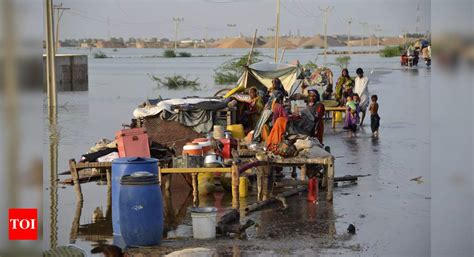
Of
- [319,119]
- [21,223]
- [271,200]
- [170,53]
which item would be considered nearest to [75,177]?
[271,200]

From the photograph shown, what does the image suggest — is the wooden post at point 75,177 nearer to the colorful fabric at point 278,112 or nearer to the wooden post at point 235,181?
the wooden post at point 235,181

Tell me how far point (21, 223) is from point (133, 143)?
765 cm

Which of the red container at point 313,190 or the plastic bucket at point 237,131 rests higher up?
the plastic bucket at point 237,131

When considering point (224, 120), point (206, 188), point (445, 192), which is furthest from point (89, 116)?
point (445, 192)

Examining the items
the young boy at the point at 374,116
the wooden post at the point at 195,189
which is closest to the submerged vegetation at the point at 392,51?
the young boy at the point at 374,116

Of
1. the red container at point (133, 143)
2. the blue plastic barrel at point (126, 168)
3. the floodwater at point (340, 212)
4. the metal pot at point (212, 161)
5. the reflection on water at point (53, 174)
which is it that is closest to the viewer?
the floodwater at point (340, 212)

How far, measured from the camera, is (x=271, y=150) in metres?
12.3

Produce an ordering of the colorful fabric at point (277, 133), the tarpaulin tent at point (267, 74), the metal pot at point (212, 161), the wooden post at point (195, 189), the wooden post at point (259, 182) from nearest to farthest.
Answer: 1. the metal pot at point (212, 161)
2. the wooden post at point (259, 182)
3. the wooden post at point (195, 189)
4. the colorful fabric at point (277, 133)
5. the tarpaulin tent at point (267, 74)

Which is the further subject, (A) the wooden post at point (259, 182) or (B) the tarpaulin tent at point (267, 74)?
(B) the tarpaulin tent at point (267, 74)

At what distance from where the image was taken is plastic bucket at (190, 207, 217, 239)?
367 inches

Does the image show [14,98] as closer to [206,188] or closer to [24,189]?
[24,189]

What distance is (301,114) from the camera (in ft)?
48.9

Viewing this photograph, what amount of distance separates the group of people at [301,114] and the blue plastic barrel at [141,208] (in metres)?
3.48

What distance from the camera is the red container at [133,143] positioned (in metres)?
11.8
